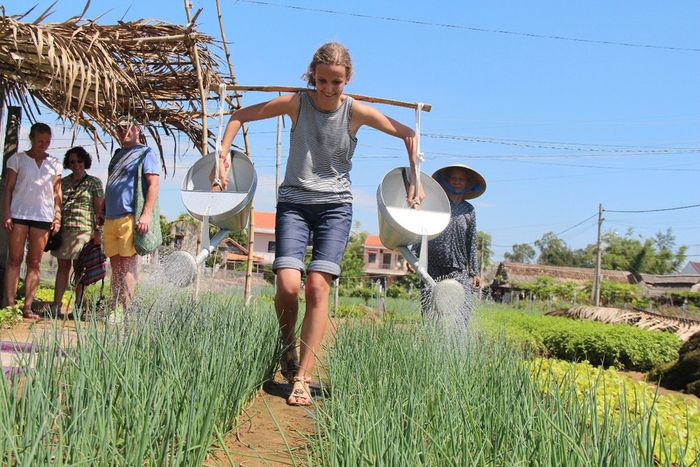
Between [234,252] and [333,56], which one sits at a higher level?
[333,56]

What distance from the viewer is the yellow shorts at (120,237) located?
198 inches

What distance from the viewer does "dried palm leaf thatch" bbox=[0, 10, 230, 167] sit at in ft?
16.5

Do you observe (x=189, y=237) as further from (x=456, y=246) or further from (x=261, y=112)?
(x=261, y=112)

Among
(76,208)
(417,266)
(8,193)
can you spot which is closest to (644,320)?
(76,208)

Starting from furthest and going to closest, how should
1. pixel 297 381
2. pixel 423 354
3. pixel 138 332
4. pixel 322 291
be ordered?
pixel 322 291, pixel 297 381, pixel 423 354, pixel 138 332

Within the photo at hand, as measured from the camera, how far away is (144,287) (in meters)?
3.83

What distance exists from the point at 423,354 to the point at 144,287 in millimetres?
1660

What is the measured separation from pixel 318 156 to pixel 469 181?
162 centimetres

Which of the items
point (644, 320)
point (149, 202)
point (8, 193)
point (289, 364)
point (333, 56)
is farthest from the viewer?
point (644, 320)

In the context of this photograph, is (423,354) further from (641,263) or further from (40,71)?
(641,263)

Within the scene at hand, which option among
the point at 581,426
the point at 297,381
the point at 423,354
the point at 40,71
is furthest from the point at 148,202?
the point at 581,426

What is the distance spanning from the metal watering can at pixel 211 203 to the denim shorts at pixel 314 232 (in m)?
0.27

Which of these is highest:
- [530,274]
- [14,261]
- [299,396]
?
[530,274]

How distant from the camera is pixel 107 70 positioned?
532 cm
